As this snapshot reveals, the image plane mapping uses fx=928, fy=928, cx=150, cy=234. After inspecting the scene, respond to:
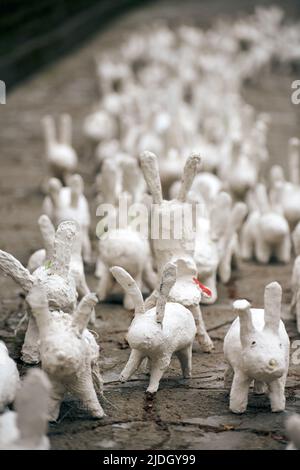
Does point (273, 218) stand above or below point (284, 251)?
above

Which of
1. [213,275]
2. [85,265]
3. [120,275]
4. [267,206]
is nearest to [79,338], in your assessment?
[120,275]

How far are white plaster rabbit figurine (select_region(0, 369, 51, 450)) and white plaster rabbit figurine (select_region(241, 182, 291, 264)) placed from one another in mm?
3229

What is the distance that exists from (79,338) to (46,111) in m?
8.81

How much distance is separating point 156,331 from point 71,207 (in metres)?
2.22

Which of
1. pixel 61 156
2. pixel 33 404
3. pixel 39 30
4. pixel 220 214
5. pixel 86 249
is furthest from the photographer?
pixel 39 30

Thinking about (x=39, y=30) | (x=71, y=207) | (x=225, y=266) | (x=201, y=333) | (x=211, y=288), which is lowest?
(x=201, y=333)

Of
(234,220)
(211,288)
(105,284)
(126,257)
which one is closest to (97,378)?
(126,257)

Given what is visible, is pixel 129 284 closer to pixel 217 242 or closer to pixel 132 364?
pixel 132 364

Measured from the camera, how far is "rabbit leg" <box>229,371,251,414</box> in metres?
3.81

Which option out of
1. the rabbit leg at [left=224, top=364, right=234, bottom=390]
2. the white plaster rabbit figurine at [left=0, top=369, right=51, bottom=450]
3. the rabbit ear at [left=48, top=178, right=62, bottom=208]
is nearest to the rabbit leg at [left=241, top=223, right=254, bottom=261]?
the rabbit ear at [left=48, top=178, right=62, bottom=208]

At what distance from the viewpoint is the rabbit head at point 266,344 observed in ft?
12.1

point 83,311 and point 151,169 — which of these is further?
point 151,169

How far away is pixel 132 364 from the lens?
401 centimetres

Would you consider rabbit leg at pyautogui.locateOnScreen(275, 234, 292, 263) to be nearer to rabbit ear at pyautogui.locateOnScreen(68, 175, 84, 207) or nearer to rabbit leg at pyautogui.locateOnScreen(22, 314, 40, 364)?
rabbit ear at pyautogui.locateOnScreen(68, 175, 84, 207)
